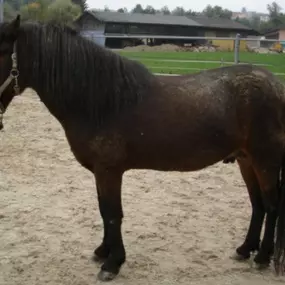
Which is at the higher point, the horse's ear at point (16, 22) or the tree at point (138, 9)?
the tree at point (138, 9)

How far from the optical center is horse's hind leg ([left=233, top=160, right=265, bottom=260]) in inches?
142

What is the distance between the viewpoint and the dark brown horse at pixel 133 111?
3043mm

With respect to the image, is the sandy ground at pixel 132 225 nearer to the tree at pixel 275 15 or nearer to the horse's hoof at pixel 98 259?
the horse's hoof at pixel 98 259

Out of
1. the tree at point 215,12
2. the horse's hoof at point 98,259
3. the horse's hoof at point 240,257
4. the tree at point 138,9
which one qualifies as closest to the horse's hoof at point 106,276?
the horse's hoof at point 98,259

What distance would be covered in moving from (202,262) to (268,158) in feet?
3.12

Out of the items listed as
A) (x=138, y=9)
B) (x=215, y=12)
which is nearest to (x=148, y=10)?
(x=138, y=9)

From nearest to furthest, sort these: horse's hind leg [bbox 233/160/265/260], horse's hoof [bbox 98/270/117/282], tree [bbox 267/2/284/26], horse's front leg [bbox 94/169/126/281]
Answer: horse's front leg [bbox 94/169/126/281] < horse's hoof [bbox 98/270/117/282] < horse's hind leg [bbox 233/160/265/260] < tree [bbox 267/2/284/26]

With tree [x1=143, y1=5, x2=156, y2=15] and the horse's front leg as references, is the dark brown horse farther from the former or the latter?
tree [x1=143, y1=5, x2=156, y2=15]

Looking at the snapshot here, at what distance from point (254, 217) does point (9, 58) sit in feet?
7.14

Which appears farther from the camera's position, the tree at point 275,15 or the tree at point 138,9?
the tree at point 138,9

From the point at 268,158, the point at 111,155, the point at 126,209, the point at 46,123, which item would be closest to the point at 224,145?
the point at 268,158

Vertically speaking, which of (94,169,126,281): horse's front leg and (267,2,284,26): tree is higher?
(267,2,284,26): tree

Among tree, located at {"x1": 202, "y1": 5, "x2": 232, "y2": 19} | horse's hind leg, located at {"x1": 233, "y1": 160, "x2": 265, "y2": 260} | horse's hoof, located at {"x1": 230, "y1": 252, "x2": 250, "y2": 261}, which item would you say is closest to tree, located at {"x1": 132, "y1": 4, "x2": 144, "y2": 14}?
tree, located at {"x1": 202, "y1": 5, "x2": 232, "y2": 19}

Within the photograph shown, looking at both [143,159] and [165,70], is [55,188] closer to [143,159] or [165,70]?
[143,159]
